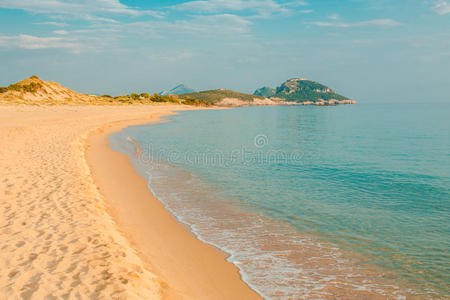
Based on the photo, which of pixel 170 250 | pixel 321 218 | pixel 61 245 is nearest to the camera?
pixel 61 245

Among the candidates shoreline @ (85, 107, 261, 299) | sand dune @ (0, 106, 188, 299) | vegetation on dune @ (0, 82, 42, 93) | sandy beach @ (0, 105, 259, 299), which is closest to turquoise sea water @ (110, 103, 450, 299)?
shoreline @ (85, 107, 261, 299)

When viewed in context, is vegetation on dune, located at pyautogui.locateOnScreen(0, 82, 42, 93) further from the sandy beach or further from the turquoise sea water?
the sandy beach

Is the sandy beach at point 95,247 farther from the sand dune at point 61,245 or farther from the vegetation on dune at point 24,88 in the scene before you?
the vegetation on dune at point 24,88

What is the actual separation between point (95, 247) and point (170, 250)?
1847 millimetres

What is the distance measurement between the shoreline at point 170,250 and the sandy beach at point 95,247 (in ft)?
0.07

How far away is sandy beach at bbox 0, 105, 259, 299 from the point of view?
515 centimetres

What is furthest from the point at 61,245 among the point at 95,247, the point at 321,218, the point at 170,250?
the point at 321,218

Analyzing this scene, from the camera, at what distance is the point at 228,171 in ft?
55.9

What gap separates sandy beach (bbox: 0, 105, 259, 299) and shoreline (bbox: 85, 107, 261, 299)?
0.02m

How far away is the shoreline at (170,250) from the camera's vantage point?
19.3ft

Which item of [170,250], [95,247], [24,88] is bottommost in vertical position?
[170,250]

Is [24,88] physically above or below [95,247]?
above

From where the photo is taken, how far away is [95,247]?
653 cm

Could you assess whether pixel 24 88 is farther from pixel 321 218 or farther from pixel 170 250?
pixel 321 218
